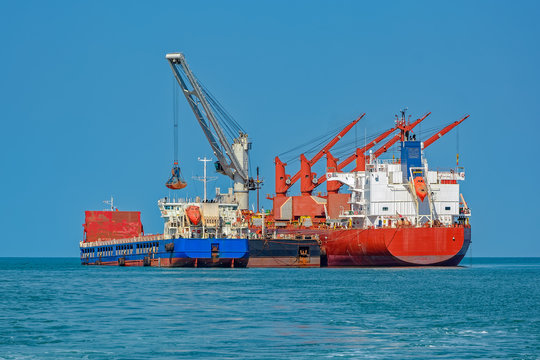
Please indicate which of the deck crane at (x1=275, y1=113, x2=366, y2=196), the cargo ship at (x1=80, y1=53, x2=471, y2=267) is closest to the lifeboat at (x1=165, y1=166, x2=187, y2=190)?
the cargo ship at (x1=80, y1=53, x2=471, y2=267)

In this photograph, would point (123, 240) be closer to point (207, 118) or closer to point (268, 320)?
point (207, 118)

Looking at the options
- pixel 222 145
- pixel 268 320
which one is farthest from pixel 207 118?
pixel 268 320

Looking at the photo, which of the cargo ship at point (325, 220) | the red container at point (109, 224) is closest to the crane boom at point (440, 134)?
the cargo ship at point (325, 220)

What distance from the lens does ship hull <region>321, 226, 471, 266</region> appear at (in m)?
75.9

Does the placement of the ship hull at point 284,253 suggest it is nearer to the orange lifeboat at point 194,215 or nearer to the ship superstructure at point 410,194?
the orange lifeboat at point 194,215

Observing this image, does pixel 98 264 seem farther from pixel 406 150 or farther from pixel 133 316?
pixel 133 316

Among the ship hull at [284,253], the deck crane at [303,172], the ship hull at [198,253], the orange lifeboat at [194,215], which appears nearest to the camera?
the ship hull at [198,253]

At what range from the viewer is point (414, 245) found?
2997 inches

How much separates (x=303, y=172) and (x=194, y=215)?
2622 centimetres

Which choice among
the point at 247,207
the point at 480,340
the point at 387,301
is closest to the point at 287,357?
the point at 480,340

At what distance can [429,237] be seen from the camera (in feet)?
249

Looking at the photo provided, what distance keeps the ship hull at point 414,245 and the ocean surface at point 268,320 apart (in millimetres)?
17774

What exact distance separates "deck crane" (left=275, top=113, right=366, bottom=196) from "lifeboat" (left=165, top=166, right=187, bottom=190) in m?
20.0

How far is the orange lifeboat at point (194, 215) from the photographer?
253 ft
